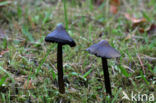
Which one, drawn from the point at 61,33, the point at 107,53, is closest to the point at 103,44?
the point at 107,53

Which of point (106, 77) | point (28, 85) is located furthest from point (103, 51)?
point (28, 85)

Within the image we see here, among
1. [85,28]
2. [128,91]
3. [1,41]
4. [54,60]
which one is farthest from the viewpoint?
[85,28]

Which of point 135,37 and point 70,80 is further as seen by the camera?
point 135,37

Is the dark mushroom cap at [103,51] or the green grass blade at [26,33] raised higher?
the green grass blade at [26,33]

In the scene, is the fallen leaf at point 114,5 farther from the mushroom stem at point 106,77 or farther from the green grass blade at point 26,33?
the mushroom stem at point 106,77

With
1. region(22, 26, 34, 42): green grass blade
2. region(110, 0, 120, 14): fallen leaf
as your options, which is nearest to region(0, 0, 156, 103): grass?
region(22, 26, 34, 42): green grass blade

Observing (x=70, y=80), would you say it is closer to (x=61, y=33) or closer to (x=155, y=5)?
(x=61, y=33)

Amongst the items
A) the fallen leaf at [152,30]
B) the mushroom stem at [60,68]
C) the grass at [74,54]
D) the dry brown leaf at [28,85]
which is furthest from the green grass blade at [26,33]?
the fallen leaf at [152,30]

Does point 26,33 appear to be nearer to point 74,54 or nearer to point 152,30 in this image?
point 74,54
